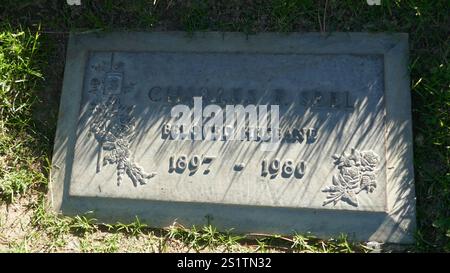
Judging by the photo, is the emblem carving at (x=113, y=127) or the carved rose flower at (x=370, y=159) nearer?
the carved rose flower at (x=370, y=159)

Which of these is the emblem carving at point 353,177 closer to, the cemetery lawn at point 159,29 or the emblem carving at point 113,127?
the cemetery lawn at point 159,29

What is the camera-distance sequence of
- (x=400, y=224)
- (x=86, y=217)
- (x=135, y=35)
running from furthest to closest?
(x=135, y=35) < (x=86, y=217) < (x=400, y=224)

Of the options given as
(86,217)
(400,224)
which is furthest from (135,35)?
(400,224)

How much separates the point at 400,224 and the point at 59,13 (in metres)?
2.26

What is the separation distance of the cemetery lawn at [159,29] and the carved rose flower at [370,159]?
8.9 inches

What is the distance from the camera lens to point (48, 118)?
2852 mm

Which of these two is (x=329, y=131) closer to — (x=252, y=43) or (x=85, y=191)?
(x=252, y=43)

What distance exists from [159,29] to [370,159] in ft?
4.52

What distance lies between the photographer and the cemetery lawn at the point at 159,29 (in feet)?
8.36

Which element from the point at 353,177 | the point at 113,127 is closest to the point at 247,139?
the point at 353,177

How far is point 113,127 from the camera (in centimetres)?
270

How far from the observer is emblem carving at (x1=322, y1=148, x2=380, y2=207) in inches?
98.4

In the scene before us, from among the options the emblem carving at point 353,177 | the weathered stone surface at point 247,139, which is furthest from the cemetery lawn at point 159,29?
the emblem carving at point 353,177

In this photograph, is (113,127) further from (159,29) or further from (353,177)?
(353,177)
